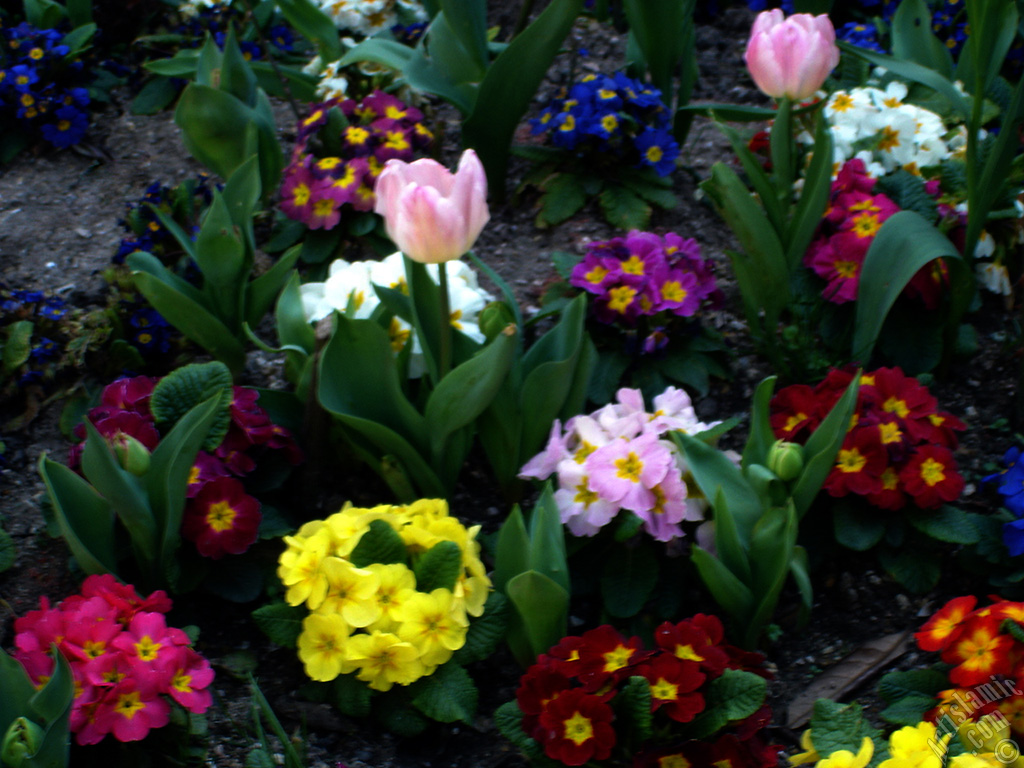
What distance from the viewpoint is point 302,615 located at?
1583 millimetres

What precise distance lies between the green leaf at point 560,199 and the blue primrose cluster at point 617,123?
85 millimetres

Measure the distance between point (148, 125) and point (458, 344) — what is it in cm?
176

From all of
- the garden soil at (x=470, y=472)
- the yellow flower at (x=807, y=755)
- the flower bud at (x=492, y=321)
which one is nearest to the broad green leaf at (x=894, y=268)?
the garden soil at (x=470, y=472)

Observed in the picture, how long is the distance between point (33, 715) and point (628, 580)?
3.01ft

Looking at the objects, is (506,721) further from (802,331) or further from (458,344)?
(802,331)

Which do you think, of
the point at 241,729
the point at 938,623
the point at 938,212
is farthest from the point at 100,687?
the point at 938,212

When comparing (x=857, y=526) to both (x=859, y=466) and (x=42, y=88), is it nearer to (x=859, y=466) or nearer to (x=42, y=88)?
(x=859, y=466)

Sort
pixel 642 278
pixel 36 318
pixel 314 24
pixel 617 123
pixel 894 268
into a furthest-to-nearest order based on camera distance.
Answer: pixel 314 24
pixel 617 123
pixel 36 318
pixel 642 278
pixel 894 268

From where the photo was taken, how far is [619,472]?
1.64 meters

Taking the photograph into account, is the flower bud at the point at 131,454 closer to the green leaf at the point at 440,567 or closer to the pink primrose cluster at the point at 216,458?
the pink primrose cluster at the point at 216,458

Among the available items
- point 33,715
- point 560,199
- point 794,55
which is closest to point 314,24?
point 560,199

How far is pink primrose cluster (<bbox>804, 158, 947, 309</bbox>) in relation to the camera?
6.64 feet

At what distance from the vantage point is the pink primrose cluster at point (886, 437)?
5.52 ft

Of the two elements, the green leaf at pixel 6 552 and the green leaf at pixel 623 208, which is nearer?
the green leaf at pixel 6 552
